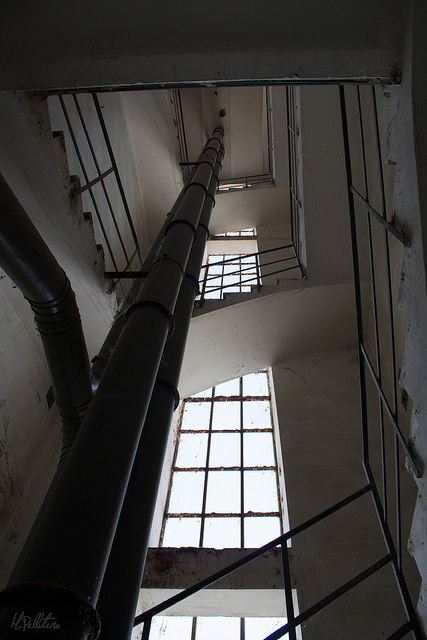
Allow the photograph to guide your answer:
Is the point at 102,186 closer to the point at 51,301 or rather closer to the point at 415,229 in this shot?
the point at 51,301

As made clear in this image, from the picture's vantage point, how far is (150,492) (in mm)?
2141

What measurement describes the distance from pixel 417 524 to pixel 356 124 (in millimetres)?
5262

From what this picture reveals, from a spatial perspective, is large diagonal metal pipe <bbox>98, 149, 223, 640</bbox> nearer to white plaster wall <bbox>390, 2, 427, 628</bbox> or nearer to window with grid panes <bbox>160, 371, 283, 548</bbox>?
white plaster wall <bbox>390, 2, 427, 628</bbox>

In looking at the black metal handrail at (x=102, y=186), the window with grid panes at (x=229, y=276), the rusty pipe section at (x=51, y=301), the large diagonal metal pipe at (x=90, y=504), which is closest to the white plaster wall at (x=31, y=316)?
the black metal handrail at (x=102, y=186)

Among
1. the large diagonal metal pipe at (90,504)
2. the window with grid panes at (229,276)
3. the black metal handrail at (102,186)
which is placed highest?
the black metal handrail at (102,186)

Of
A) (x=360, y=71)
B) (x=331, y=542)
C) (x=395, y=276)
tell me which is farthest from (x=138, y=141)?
(x=331, y=542)

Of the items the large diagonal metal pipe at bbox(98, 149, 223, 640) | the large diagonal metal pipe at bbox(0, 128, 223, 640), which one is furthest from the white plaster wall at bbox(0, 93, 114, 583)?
the large diagonal metal pipe at bbox(0, 128, 223, 640)

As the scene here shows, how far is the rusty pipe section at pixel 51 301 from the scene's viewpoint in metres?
2.36

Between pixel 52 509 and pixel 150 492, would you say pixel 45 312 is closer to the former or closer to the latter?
pixel 150 492

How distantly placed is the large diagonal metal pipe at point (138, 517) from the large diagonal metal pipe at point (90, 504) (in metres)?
0.42

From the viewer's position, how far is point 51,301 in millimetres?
2816

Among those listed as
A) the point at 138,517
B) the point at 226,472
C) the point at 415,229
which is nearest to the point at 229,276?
the point at 226,472

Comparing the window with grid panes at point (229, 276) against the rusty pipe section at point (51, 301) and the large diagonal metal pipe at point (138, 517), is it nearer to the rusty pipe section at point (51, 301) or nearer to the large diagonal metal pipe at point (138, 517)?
the rusty pipe section at point (51, 301)

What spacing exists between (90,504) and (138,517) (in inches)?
25.1
